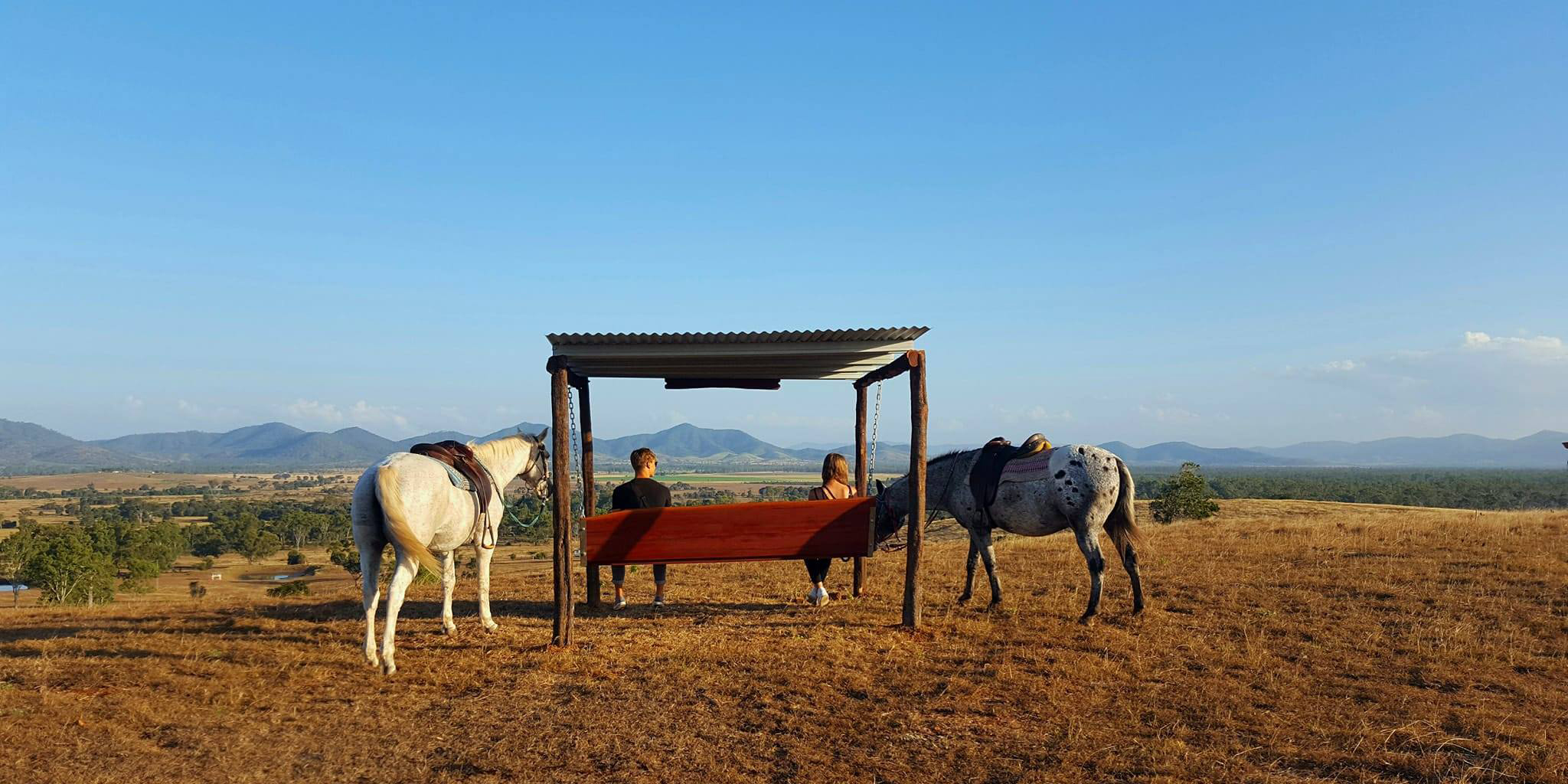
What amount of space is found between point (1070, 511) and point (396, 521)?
23.1 ft

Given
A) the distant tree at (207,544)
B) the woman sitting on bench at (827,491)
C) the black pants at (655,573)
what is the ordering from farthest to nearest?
the distant tree at (207,544) < the black pants at (655,573) < the woman sitting on bench at (827,491)

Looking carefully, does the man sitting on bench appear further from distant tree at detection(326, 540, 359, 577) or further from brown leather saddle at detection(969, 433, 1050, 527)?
distant tree at detection(326, 540, 359, 577)

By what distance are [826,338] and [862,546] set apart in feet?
8.03

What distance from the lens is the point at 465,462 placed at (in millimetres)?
8445

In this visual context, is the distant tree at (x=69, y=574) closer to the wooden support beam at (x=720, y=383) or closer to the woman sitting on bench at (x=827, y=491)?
the wooden support beam at (x=720, y=383)

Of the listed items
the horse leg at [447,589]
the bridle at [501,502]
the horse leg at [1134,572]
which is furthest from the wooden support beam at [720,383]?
the horse leg at [1134,572]

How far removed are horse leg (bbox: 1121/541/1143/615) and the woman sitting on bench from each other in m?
3.31

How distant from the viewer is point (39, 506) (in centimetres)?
12962

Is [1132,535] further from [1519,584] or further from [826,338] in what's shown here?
[1519,584]

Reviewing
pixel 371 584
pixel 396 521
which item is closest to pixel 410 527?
pixel 396 521

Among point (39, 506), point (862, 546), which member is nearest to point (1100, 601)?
point (862, 546)

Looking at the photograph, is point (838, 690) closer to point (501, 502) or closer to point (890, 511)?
point (890, 511)

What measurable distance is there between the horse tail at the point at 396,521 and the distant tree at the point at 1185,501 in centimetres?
4007

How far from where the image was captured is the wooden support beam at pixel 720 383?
10859 millimetres
